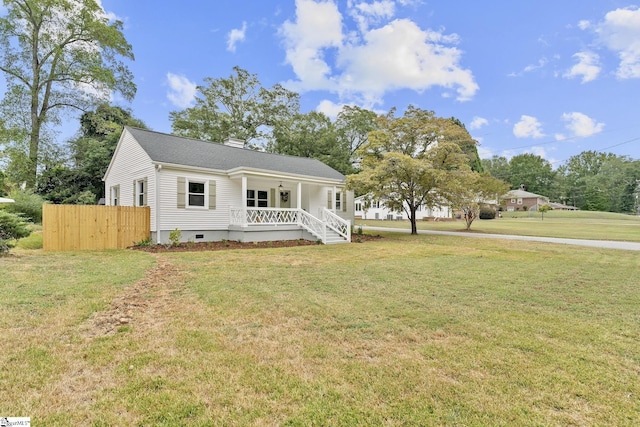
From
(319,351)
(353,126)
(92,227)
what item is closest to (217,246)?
(92,227)

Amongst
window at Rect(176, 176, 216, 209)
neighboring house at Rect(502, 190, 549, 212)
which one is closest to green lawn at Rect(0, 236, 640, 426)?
window at Rect(176, 176, 216, 209)

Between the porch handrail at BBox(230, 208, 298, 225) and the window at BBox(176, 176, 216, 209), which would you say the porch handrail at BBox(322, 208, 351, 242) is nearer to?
the porch handrail at BBox(230, 208, 298, 225)

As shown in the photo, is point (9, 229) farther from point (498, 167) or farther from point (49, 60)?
point (498, 167)

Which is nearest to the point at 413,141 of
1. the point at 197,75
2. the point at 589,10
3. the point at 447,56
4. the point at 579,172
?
the point at 447,56

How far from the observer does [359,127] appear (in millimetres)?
36688

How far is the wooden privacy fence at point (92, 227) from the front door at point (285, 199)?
24.0 ft

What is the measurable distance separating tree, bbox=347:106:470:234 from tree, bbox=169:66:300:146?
1786cm

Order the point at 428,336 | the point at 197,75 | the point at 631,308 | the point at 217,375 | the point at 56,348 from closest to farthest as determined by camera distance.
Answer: the point at 217,375 → the point at 56,348 → the point at 428,336 → the point at 631,308 → the point at 197,75

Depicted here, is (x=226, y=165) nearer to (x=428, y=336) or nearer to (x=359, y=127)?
(x=428, y=336)

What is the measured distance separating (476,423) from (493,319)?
2433 mm

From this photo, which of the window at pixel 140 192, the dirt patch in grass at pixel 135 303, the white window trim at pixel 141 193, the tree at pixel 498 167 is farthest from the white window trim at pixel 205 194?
the tree at pixel 498 167

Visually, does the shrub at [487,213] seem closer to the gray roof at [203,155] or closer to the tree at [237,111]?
the tree at [237,111]

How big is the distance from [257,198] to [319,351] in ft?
46.1

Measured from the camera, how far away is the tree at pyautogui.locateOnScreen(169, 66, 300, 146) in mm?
31641
